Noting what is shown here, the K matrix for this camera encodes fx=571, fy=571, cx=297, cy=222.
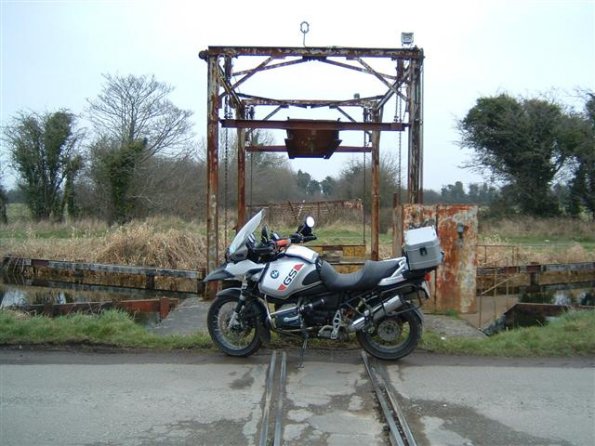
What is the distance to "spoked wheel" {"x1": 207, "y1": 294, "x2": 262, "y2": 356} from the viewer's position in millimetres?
6078

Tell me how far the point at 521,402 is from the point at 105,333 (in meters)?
4.52

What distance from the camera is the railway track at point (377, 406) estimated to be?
4043 millimetres

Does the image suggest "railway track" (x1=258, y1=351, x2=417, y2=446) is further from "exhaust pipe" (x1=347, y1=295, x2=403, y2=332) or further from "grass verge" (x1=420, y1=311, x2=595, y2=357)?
"grass verge" (x1=420, y1=311, x2=595, y2=357)

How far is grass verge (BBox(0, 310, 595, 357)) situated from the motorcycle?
1.74ft

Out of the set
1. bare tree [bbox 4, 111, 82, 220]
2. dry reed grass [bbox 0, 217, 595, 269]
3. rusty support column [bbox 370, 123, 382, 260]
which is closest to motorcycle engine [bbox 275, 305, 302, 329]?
rusty support column [bbox 370, 123, 382, 260]

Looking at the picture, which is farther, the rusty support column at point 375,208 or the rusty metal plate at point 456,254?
the rusty support column at point 375,208

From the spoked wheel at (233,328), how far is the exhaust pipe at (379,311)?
1.04m

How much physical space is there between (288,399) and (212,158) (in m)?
5.19

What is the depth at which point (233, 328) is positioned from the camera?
6098 millimetres

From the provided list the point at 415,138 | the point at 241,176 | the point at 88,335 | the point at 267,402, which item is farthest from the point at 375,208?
the point at 267,402

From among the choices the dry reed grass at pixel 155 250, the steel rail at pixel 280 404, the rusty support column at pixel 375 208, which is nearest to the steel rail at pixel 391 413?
the steel rail at pixel 280 404

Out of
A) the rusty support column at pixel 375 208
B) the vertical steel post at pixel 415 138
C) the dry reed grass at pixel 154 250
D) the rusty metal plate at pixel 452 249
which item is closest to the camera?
the rusty metal plate at pixel 452 249

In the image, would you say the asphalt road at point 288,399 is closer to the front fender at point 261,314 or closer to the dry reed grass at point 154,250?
the front fender at point 261,314

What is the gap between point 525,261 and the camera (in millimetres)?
15984
